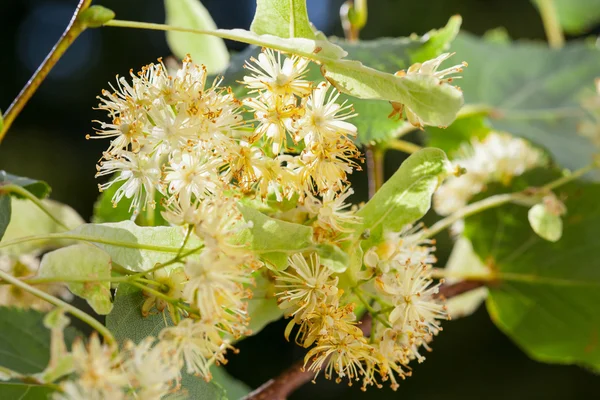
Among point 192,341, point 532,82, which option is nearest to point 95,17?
point 192,341

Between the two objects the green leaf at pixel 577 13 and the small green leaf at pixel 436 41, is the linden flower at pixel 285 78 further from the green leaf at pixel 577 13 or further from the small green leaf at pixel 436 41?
the green leaf at pixel 577 13

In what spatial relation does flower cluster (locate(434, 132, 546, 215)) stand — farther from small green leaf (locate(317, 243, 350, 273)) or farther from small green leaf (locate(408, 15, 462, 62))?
small green leaf (locate(317, 243, 350, 273))

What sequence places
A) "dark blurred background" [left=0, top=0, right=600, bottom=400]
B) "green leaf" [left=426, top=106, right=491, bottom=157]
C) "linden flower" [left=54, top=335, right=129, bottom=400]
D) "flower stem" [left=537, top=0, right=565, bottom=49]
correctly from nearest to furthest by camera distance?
"linden flower" [left=54, top=335, right=129, bottom=400] → "green leaf" [left=426, top=106, right=491, bottom=157] → "flower stem" [left=537, top=0, right=565, bottom=49] → "dark blurred background" [left=0, top=0, right=600, bottom=400]

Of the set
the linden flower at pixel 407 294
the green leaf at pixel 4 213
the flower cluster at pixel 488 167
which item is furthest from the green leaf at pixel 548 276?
Answer: the green leaf at pixel 4 213

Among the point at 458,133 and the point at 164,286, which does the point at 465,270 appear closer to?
the point at 458,133

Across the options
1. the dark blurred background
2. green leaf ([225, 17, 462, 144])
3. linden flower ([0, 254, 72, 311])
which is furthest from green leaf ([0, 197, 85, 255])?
the dark blurred background
